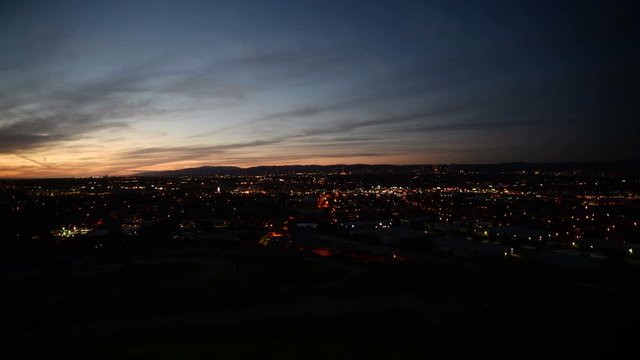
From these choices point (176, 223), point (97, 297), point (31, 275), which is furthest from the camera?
point (176, 223)

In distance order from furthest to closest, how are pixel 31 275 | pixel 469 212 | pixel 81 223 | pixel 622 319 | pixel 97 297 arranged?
pixel 469 212
pixel 81 223
pixel 31 275
pixel 97 297
pixel 622 319

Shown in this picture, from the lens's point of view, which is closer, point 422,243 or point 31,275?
point 31,275

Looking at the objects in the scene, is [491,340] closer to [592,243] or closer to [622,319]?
[622,319]

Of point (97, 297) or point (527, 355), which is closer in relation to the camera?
point (527, 355)

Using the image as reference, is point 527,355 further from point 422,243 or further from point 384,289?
point 422,243

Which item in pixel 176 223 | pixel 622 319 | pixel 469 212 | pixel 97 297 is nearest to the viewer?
pixel 622 319

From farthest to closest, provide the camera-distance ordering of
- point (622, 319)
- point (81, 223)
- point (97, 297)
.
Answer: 1. point (81, 223)
2. point (97, 297)
3. point (622, 319)

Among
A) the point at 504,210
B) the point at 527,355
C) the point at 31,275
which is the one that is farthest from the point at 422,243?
the point at 504,210

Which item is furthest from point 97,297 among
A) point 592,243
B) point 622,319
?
point 592,243

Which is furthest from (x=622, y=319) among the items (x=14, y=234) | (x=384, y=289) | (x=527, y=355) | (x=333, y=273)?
(x=14, y=234)
